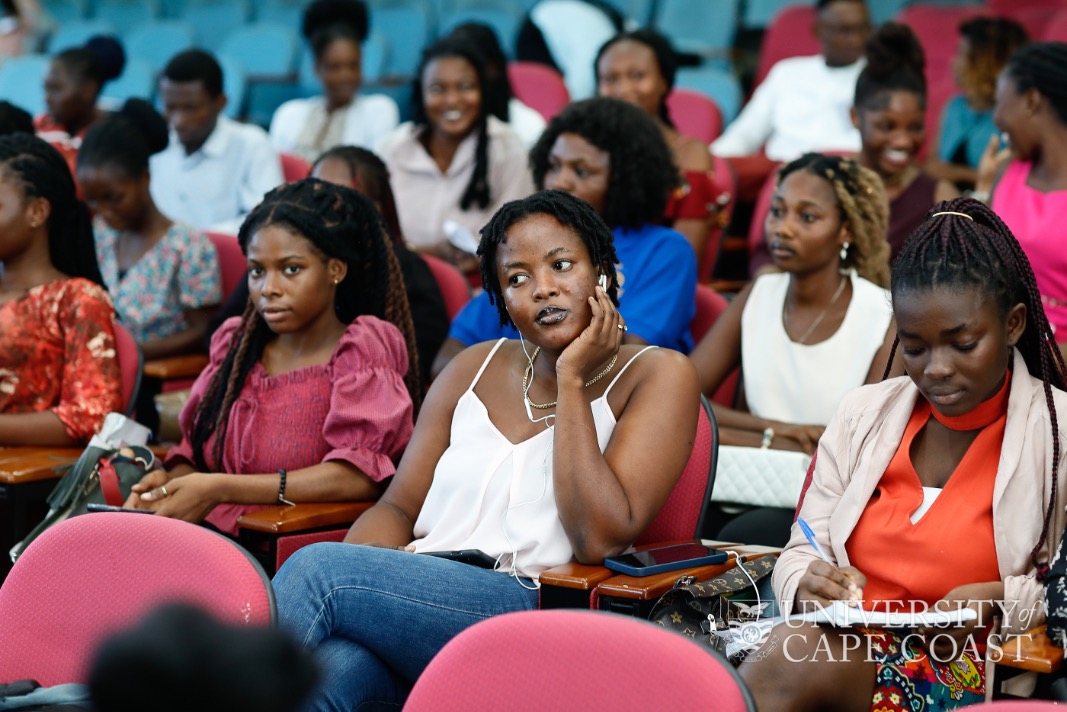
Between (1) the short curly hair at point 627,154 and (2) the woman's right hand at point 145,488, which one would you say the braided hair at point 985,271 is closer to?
(1) the short curly hair at point 627,154

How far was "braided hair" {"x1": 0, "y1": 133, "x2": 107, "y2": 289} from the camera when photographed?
3.38 metres

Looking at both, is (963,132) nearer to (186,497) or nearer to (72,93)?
(186,497)

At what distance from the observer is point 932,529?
82.7 inches

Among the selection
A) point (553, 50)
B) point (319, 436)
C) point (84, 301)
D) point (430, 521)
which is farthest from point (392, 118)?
point (430, 521)

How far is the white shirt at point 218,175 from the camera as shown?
5.33m

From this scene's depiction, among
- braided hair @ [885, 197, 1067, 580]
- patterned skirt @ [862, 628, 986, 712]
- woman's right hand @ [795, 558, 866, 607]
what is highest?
braided hair @ [885, 197, 1067, 580]

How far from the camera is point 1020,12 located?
616 centimetres

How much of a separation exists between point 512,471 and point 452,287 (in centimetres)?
156

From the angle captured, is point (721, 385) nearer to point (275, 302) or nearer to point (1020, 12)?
point (275, 302)

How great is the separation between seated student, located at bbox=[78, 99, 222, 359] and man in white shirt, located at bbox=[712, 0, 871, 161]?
8.37 ft

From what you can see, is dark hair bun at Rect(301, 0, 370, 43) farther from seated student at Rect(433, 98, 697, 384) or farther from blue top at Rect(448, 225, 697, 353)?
blue top at Rect(448, 225, 697, 353)

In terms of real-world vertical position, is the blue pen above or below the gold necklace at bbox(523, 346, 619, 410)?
below

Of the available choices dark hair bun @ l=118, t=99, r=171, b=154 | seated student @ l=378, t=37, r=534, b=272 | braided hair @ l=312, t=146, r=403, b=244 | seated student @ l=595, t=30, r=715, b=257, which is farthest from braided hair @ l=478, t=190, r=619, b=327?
dark hair bun @ l=118, t=99, r=171, b=154

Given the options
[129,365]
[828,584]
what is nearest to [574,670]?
[828,584]
